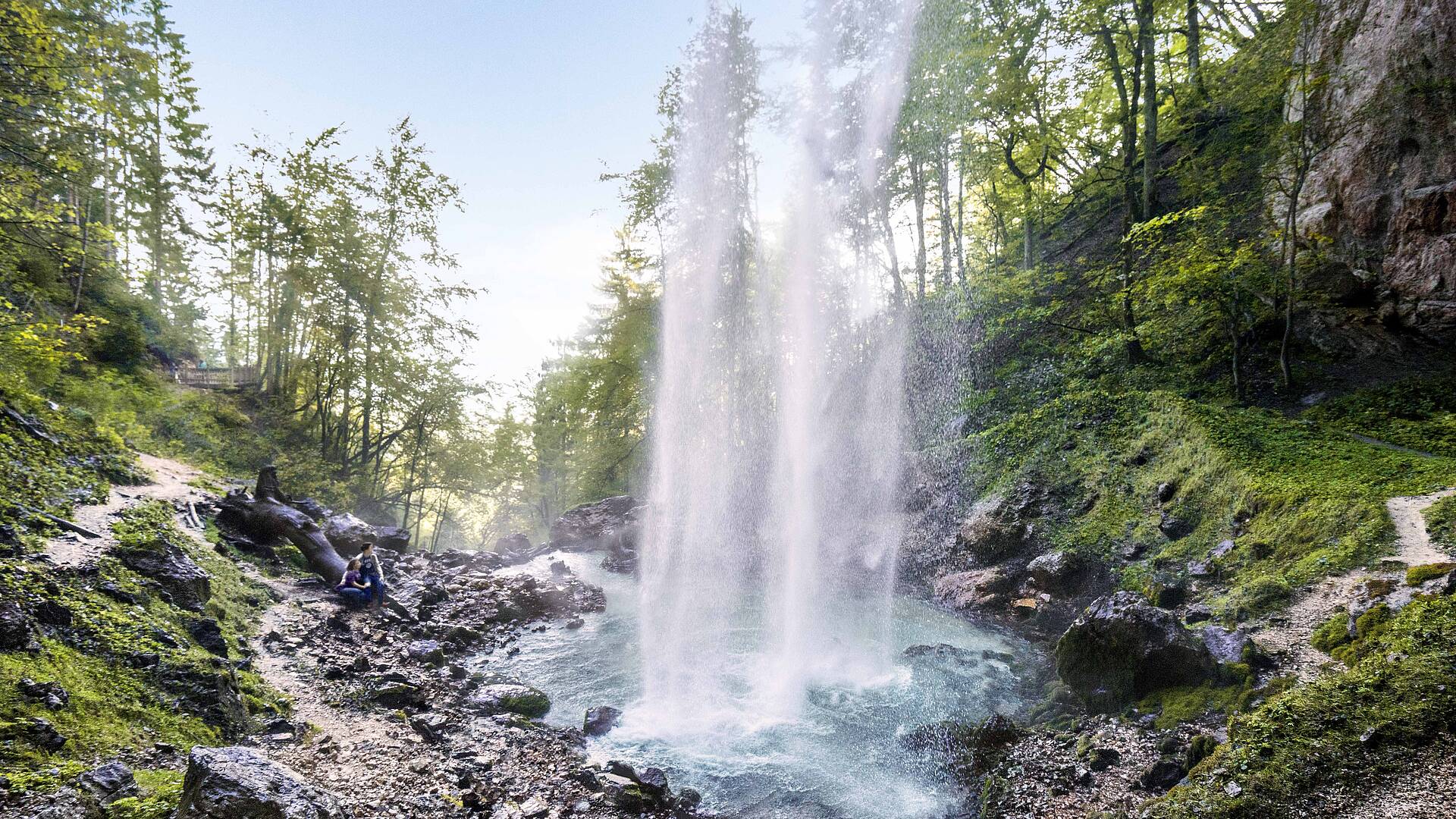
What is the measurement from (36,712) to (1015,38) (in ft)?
73.1

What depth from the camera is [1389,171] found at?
32.4ft

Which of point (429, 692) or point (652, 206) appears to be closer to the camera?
point (429, 692)

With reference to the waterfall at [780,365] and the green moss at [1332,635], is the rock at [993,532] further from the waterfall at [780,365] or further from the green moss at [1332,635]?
the green moss at [1332,635]

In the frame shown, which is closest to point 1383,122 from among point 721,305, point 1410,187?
point 1410,187

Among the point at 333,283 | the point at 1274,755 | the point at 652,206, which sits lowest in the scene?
the point at 1274,755

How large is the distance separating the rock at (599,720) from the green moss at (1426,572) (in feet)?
31.3

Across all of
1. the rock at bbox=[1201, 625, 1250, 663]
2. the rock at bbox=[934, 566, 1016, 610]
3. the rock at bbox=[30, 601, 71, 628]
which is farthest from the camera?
the rock at bbox=[934, 566, 1016, 610]

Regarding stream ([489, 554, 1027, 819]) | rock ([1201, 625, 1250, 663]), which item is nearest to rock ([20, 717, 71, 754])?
stream ([489, 554, 1027, 819])

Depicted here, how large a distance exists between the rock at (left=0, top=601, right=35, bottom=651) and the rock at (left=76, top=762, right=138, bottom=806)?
1453mm

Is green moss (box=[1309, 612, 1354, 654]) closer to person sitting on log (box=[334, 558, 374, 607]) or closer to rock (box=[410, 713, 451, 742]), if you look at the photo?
rock (box=[410, 713, 451, 742])

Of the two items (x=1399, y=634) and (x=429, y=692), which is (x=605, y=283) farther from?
(x=1399, y=634)

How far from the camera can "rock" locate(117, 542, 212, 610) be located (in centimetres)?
619

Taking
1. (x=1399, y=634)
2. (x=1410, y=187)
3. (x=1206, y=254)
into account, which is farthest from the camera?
(x=1206, y=254)

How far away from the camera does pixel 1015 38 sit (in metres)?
15.9
